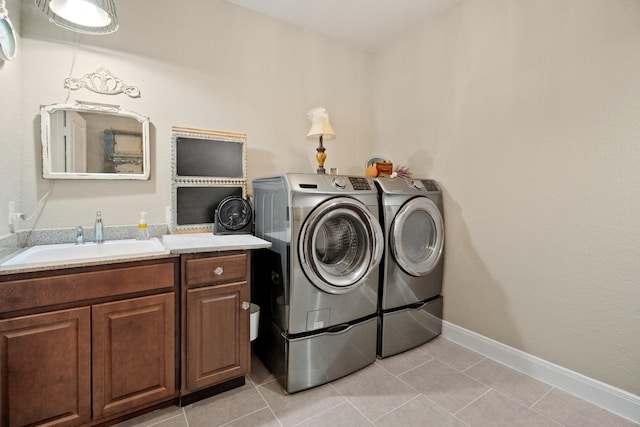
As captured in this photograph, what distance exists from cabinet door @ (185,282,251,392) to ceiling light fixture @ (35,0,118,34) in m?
1.53

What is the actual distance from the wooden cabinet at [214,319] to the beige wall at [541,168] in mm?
1776

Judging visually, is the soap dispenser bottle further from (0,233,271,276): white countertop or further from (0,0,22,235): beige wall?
(0,0,22,235): beige wall

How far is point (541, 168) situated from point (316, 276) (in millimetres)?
1675

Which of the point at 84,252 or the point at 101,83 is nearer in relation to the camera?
the point at 84,252

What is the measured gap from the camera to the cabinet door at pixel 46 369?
130 cm

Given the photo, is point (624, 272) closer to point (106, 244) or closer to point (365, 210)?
point (365, 210)

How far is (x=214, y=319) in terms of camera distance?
1.77 metres

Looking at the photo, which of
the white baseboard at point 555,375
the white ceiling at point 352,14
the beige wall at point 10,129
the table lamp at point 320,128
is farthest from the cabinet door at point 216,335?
the white ceiling at point 352,14

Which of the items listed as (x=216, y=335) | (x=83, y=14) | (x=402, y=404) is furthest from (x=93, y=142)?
(x=402, y=404)

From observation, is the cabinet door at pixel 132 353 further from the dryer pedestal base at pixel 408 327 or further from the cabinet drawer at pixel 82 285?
the dryer pedestal base at pixel 408 327

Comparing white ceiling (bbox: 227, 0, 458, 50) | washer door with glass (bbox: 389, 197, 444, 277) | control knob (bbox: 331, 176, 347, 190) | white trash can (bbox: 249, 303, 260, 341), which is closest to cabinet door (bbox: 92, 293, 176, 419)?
white trash can (bbox: 249, 303, 260, 341)

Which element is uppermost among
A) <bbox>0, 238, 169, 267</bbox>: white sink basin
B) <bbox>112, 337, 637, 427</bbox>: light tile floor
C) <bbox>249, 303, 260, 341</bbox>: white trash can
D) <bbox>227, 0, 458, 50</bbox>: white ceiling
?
<bbox>227, 0, 458, 50</bbox>: white ceiling

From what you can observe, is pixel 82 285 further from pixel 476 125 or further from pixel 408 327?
pixel 476 125

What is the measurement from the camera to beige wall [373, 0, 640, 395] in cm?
171
